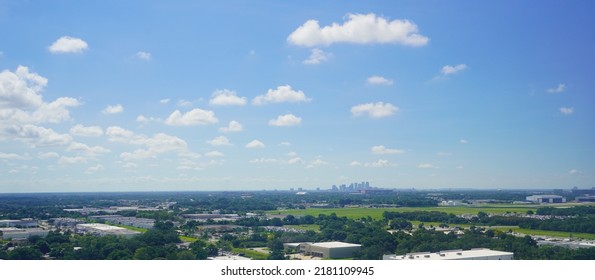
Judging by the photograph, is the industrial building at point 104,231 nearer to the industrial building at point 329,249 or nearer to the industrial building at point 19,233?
the industrial building at point 19,233

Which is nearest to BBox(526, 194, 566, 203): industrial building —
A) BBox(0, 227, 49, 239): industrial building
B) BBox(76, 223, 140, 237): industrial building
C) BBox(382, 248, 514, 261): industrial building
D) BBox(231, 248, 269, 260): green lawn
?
BBox(382, 248, 514, 261): industrial building

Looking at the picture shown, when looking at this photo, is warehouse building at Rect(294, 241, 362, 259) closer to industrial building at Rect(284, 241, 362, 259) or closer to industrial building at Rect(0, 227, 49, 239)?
industrial building at Rect(284, 241, 362, 259)

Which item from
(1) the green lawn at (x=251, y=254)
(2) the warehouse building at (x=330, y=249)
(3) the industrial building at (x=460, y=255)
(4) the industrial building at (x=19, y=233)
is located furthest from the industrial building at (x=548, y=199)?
(4) the industrial building at (x=19, y=233)

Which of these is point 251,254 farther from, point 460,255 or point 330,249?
point 460,255

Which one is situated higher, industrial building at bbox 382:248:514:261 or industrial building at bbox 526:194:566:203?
industrial building at bbox 526:194:566:203

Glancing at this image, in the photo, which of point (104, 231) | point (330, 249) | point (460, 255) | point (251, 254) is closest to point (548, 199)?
point (460, 255)

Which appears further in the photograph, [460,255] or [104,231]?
[104,231]
